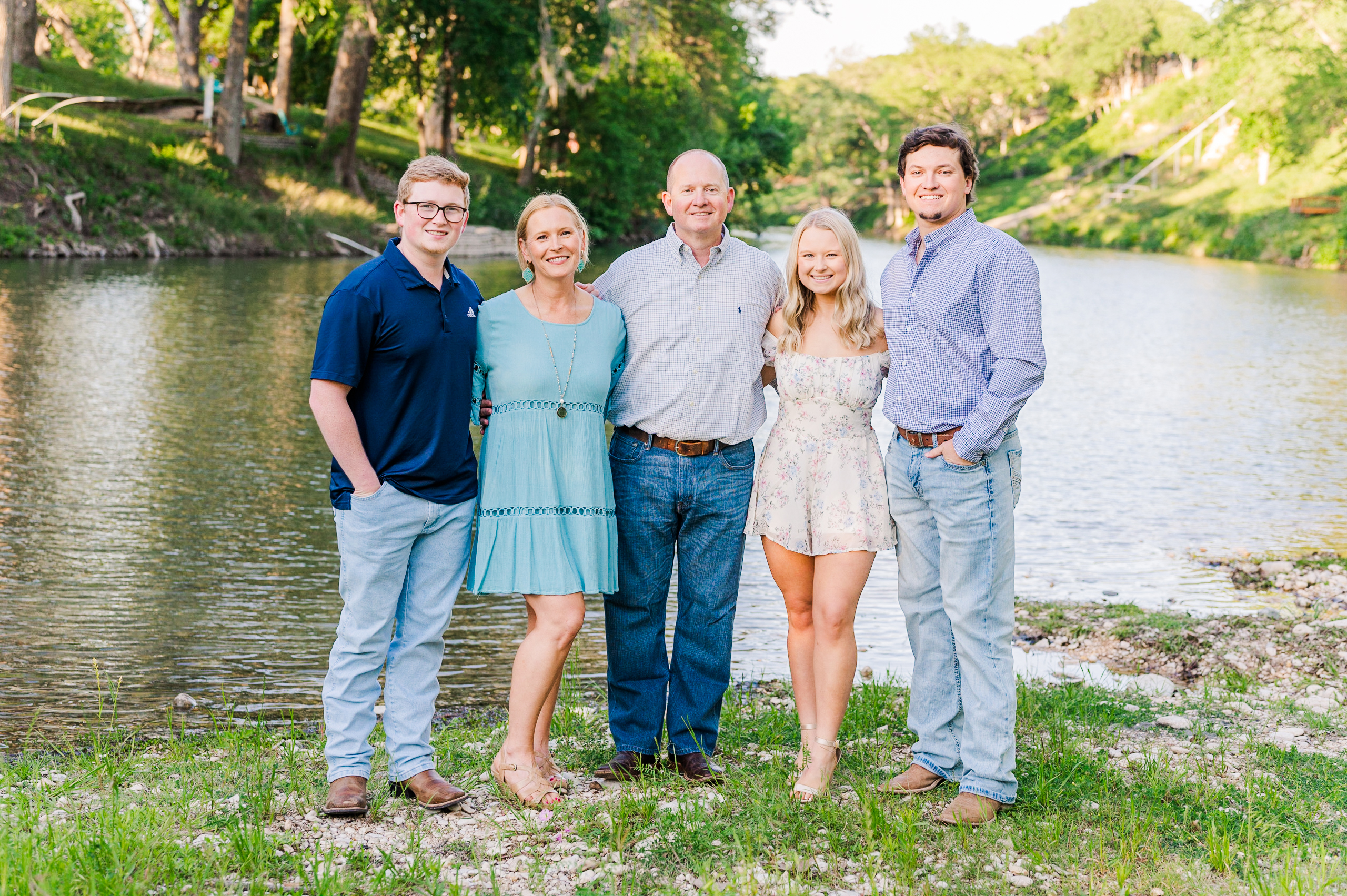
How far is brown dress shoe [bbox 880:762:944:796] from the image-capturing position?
4.25 meters

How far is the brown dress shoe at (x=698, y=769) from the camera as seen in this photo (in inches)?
172

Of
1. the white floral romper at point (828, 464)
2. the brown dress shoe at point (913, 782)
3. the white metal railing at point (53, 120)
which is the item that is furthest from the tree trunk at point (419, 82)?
the brown dress shoe at point (913, 782)

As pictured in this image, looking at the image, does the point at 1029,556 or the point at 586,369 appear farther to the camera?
the point at 1029,556

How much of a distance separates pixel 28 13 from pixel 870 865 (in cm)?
3688

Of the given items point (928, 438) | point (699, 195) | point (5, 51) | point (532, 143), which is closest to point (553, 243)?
point (699, 195)

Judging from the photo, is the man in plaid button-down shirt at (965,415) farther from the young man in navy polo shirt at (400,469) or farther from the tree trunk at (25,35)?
the tree trunk at (25,35)

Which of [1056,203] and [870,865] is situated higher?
[1056,203]

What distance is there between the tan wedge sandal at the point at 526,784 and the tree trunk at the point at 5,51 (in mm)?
25443

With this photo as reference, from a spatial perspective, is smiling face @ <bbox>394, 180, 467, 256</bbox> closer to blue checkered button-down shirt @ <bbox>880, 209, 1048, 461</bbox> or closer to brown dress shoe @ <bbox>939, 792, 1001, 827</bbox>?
blue checkered button-down shirt @ <bbox>880, 209, 1048, 461</bbox>

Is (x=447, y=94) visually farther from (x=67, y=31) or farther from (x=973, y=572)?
(x=973, y=572)

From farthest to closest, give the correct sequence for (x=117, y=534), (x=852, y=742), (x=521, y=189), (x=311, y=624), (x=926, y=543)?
(x=521, y=189) → (x=117, y=534) → (x=311, y=624) → (x=852, y=742) → (x=926, y=543)

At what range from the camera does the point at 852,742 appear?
481cm

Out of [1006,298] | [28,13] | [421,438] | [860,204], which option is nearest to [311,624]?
[421,438]

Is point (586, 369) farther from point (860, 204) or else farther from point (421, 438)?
point (860, 204)
